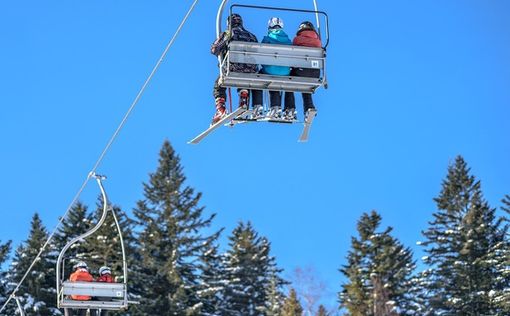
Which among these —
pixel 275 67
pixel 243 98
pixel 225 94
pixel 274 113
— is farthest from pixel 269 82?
pixel 225 94

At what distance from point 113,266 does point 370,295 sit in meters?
13.9

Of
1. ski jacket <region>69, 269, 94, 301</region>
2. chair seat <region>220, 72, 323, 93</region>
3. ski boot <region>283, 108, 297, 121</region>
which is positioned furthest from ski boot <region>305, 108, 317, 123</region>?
ski jacket <region>69, 269, 94, 301</region>

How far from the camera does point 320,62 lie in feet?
45.6

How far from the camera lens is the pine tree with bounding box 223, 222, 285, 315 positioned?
50750mm

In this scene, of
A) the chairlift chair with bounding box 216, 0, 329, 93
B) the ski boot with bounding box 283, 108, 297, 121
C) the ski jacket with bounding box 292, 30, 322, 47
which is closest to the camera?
the chairlift chair with bounding box 216, 0, 329, 93

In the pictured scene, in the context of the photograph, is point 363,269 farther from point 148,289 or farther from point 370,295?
point 148,289

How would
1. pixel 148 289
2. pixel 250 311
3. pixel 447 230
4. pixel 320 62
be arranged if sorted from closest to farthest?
pixel 320 62 → pixel 148 289 → pixel 447 230 → pixel 250 311

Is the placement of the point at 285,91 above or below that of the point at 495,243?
below

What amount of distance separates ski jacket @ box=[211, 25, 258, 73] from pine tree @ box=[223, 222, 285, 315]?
36159 mm

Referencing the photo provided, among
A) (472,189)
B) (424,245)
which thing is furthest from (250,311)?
(472,189)

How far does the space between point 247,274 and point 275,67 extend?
39.3 m

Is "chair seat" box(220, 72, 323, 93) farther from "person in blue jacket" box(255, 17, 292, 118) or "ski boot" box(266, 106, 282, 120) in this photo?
"ski boot" box(266, 106, 282, 120)

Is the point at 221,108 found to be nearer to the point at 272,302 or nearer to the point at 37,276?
the point at 37,276

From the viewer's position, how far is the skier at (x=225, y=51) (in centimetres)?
1366
